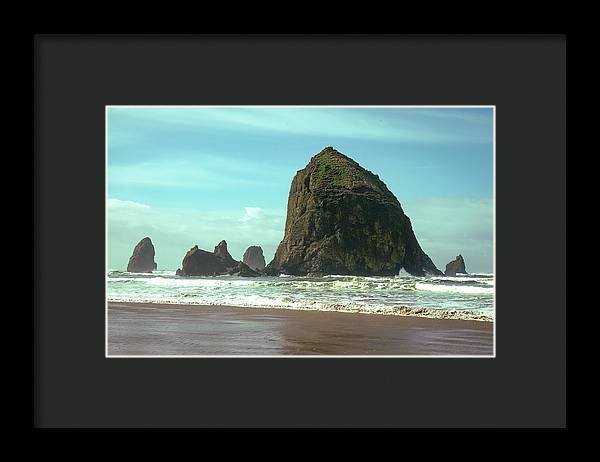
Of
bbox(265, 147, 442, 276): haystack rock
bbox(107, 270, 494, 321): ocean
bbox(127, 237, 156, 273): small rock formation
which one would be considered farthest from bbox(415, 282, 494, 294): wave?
bbox(127, 237, 156, 273): small rock formation

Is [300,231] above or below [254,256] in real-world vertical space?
above

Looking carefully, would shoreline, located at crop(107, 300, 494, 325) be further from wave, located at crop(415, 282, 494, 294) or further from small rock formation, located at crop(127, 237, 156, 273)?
small rock formation, located at crop(127, 237, 156, 273)

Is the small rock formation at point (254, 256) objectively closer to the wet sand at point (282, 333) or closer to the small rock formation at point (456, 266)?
the wet sand at point (282, 333)

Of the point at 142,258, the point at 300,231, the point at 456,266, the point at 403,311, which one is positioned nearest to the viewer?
the point at 456,266

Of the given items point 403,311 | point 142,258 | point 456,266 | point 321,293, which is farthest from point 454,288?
point 142,258
